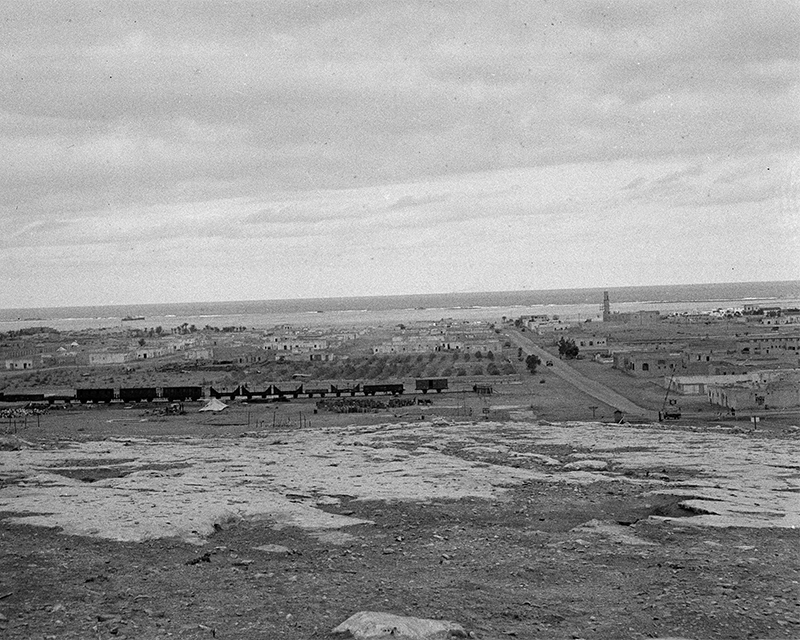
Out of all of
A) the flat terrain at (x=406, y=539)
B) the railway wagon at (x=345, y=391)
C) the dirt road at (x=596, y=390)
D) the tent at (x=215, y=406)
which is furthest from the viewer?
the railway wagon at (x=345, y=391)

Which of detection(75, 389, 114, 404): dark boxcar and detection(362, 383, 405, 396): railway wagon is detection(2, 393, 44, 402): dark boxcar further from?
detection(362, 383, 405, 396): railway wagon

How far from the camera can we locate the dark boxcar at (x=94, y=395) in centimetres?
4481

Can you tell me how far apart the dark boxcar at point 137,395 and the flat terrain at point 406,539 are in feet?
72.9

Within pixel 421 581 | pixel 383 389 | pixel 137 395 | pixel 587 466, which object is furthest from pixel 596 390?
pixel 421 581

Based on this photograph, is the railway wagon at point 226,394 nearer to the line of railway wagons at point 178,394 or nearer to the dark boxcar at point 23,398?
the line of railway wagons at point 178,394

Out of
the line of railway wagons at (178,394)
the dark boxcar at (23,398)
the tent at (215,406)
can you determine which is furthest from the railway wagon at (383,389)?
the dark boxcar at (23,398)

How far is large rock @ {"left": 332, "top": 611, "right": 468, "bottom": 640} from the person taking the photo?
777cm

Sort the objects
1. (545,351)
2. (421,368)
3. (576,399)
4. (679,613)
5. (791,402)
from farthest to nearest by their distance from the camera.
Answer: (545,351), (421,368), (576,399), (791,402), (679,613)

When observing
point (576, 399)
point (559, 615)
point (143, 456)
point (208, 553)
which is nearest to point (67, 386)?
point (576, 399)

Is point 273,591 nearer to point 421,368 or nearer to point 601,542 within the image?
point 601,542

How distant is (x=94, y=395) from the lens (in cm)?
4506

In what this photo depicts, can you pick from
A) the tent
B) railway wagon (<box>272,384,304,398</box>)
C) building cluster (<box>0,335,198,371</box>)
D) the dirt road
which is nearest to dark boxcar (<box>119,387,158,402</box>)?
the tent

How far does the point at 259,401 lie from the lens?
4341 cm

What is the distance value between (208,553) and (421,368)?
55.7 m
